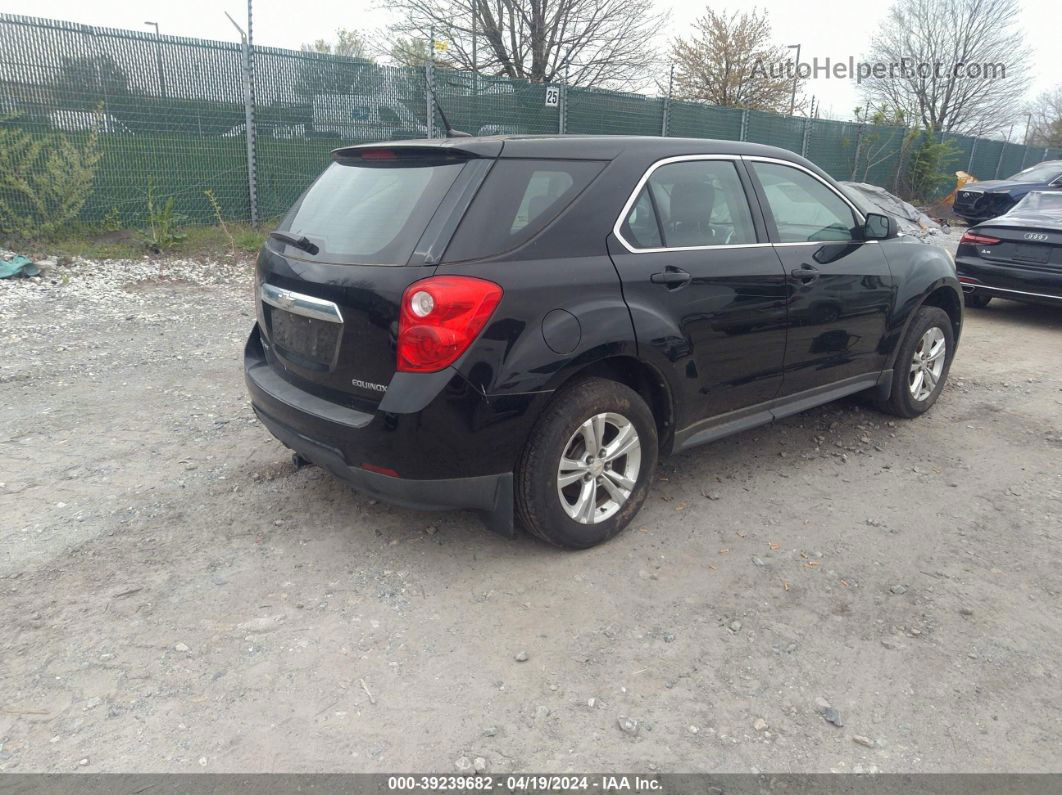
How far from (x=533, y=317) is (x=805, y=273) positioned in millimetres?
1816

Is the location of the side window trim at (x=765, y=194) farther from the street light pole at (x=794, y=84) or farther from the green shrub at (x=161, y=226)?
the street light pole at (x=794, y=84)

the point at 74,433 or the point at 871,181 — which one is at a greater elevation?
the point at 871,181

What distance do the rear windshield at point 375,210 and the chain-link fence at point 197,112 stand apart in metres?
5.75

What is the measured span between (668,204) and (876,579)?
1866mm

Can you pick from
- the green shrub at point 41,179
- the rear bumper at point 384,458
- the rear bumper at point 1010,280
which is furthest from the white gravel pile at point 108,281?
the rear bumper at point 1010,280

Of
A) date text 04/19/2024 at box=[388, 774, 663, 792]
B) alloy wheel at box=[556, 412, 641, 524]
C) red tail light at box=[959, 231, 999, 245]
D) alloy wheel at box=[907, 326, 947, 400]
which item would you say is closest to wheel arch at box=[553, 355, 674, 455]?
alloy wheel at box=[556, 412, 641, 524]

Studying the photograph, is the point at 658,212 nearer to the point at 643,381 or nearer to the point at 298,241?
the point at 643,381

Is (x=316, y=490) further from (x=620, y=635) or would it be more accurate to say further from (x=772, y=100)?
(x=772, y=100)

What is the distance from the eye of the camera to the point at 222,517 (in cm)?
369

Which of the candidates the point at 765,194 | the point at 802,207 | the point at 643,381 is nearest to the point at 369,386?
the point at 643,381

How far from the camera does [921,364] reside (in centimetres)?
525

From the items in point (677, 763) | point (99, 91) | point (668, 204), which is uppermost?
point (99, 91)

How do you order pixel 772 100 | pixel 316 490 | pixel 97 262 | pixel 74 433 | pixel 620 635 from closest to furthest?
pixel 620 635, pixel 316 490, pixel 74 433, pixel 97 262, pixel 772 100

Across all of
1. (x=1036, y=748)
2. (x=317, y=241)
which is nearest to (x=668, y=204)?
(x=317, y=241)
